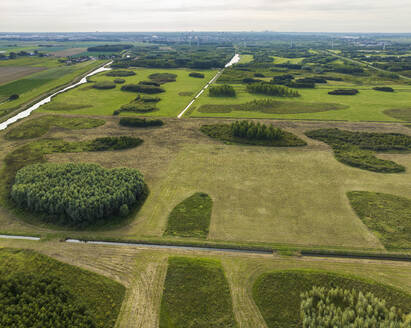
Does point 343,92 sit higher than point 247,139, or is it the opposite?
point 343,92

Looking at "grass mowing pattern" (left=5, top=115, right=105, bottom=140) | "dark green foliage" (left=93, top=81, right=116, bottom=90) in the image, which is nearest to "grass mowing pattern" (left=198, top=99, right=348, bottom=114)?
"grass mowing pattern" (left=5, top=115, right=105, bottom=140)

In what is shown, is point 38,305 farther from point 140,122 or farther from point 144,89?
point 144,89

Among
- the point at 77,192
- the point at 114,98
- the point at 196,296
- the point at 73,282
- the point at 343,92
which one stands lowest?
the point at 196,296

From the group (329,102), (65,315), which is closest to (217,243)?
(65,315)

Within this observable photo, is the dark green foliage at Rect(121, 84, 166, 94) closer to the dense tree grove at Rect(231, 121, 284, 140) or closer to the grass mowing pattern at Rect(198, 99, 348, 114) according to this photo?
the grass mowing pattern at Rect(198, 99, 348, 114)

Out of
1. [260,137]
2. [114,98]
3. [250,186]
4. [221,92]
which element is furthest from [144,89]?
[250,186]

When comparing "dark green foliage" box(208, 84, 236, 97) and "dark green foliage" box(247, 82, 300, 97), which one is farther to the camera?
"dark green foliage" box(247, 82, 300, 97)
